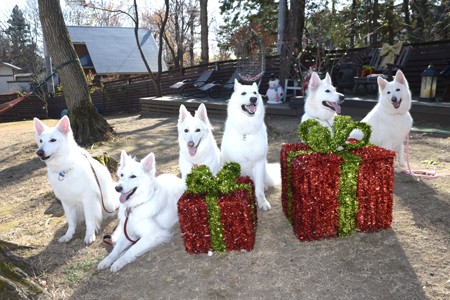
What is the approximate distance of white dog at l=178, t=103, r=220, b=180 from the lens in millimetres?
3607

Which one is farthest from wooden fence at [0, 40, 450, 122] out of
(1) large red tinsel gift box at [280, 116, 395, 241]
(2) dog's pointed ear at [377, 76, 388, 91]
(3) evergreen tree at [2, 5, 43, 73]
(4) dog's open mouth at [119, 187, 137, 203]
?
(3) evergreen tree at [2, 5, 43, 73]

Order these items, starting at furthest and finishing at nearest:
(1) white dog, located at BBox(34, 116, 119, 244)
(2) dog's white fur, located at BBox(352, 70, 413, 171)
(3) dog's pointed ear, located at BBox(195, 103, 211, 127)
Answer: (2) dog's white fur, located at BBox(352, 70, 413, 171), (3) dog's pointed ear, located at BBox(195, 103, 211, 127), (1) white dog, located at BBox(34, 116, 119, 244)

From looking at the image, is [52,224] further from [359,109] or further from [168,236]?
[359,109]

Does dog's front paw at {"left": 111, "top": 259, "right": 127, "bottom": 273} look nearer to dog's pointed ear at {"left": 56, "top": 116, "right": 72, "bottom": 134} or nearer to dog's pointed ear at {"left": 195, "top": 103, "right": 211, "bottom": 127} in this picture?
dog's pointed ear at {"left": 56, "top": 116, "right": 72, "bottom": 134}

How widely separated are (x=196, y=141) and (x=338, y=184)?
1.62m

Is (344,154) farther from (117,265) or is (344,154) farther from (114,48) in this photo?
(114,48)

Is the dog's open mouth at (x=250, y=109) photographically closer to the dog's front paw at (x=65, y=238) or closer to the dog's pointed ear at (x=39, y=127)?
the dog's pointed ear at (x=39, y=127)

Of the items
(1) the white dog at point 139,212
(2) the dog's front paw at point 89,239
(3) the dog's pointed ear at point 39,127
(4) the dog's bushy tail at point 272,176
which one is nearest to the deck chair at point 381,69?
(4) the dog's bushy tail at point 272,176

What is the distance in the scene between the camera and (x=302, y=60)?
38.4 ft

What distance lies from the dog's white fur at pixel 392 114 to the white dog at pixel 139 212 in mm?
3132

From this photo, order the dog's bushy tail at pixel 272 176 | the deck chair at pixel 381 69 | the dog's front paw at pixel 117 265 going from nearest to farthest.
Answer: the dog's front paw at pixel 117 265 < the dog's bushy tail at pixel 272 176 < the deck chair at pixel 381 69

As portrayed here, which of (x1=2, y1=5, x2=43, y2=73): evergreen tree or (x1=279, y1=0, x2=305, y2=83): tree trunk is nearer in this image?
(x1=279, y1=0, x2=305, y2=83): tree trunk

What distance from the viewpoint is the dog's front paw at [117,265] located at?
2.97 metres

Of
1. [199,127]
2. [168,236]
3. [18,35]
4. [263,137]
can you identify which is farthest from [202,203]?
[18,35]
